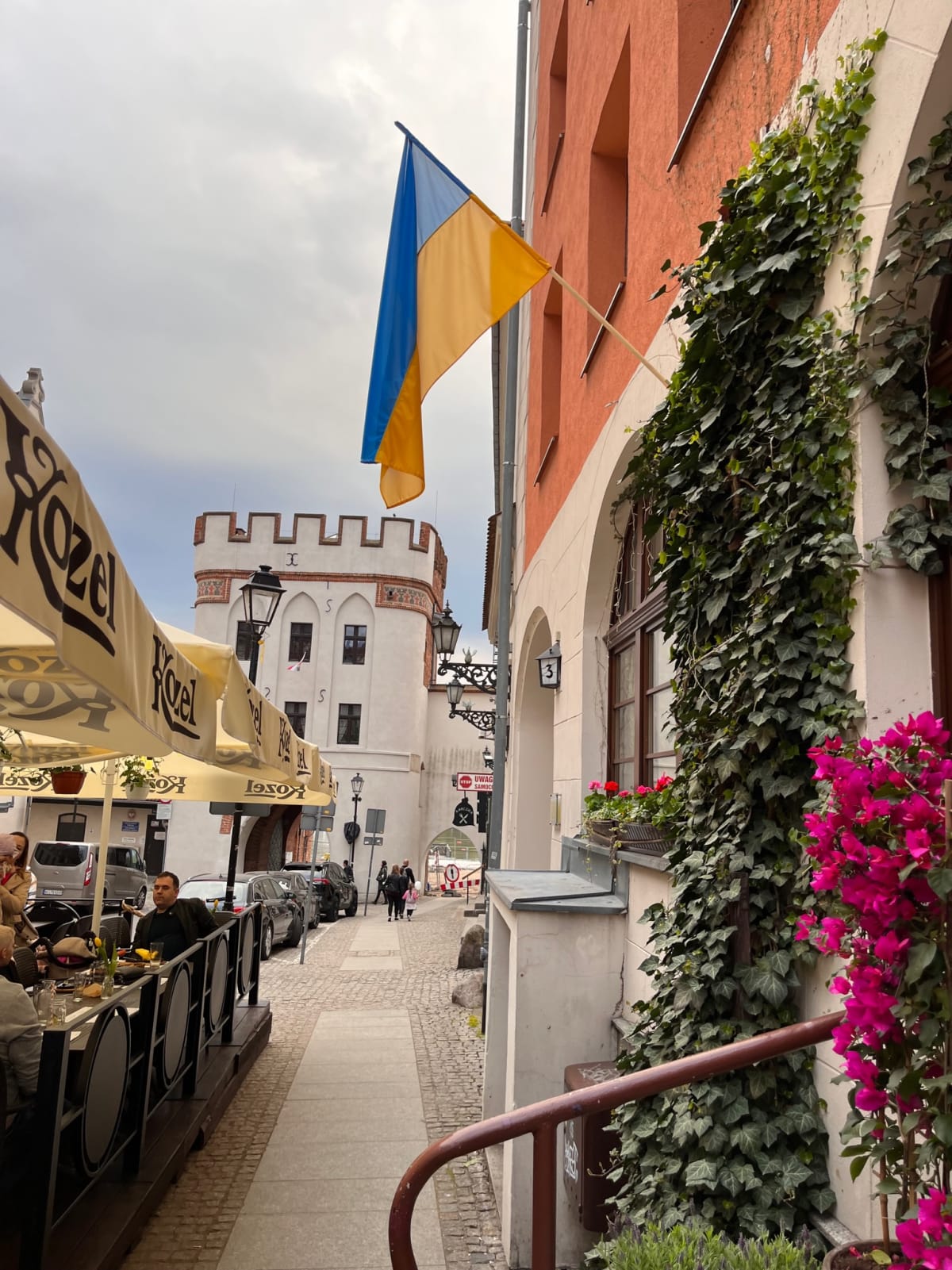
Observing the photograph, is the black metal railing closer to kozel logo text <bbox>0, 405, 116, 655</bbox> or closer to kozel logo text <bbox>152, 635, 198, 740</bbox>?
kozel logo text <bbox>152, 635, 198, 740</bbox>

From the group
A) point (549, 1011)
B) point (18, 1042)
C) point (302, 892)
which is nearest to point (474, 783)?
point (302, 892)

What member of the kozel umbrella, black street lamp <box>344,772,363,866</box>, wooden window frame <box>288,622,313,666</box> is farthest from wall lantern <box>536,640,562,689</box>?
wooden window frame <box>288,622,313,666</box>

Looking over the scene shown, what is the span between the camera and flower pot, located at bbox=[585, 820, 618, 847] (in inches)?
204

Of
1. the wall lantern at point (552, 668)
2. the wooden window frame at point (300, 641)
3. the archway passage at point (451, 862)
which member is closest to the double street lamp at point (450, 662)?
the wall lantern at point (552, 668)

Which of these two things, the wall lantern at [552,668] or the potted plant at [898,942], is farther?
the wall lantern at [552,668]

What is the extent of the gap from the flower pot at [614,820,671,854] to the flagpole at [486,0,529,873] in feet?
22.2

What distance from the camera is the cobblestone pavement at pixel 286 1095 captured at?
499cm

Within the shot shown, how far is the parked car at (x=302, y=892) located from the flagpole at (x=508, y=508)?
6.92 m

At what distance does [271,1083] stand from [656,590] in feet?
17.8

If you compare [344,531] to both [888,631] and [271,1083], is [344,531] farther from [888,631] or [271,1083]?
[888,631]

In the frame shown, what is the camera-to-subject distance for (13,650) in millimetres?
4070

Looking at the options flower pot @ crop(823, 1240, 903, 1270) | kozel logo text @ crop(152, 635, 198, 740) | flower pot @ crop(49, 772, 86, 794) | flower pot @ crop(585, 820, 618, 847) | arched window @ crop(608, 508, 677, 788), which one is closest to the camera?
flower pot @ crop(823, 1240, 903, 1270)

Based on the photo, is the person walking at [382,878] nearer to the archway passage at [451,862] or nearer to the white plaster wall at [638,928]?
the archway passage at [451,862]

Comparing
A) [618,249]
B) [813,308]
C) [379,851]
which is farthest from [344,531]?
[813,308]
